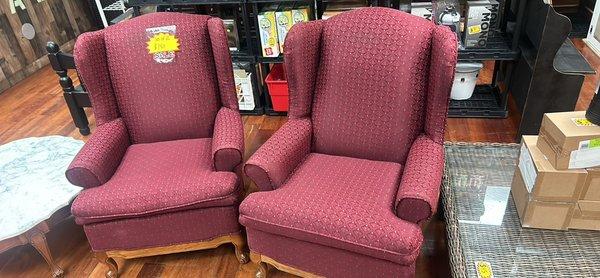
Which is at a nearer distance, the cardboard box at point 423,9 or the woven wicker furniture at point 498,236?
the woven wicker furniture at point 498,236

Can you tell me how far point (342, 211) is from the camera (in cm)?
156

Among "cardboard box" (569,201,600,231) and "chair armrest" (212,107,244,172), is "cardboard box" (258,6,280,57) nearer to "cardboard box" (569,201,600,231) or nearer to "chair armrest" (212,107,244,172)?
"chair armrest" (212,107,244,172)

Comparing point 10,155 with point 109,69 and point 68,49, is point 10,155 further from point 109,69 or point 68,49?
point 68,49

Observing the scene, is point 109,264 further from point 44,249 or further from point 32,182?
point 32,182

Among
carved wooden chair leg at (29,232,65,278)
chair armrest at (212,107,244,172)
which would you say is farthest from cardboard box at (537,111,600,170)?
carved wooden chair leg at (29,232,65,278)

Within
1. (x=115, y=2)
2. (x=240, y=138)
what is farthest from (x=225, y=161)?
(x=115, y=2)

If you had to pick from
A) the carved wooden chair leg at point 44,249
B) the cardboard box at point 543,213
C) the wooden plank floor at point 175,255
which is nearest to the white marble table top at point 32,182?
the carved wooden chair leg at point 44,249

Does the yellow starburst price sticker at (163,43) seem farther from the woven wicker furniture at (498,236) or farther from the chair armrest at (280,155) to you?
the woven wicker furniture at (498,236)

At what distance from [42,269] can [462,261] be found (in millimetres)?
1813

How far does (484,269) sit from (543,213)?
30cm

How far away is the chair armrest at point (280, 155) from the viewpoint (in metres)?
1.69

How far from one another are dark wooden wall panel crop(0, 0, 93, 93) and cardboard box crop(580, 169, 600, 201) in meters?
4.18

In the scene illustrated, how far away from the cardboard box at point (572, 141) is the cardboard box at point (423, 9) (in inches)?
51.4

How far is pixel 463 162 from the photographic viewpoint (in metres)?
1.87
